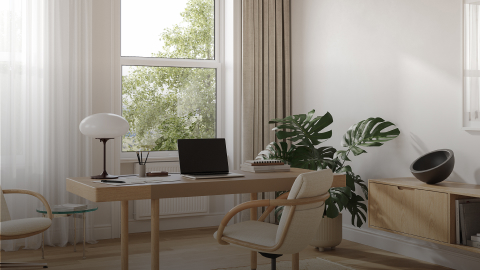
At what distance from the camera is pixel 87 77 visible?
443cm

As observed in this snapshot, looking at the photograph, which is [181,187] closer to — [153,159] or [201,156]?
[201,156]

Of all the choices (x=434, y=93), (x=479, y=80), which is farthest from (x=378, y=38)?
(x=479, y=80)

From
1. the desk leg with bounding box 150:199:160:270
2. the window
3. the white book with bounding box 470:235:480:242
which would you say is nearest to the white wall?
the white book with bounding box 470:235:480:242

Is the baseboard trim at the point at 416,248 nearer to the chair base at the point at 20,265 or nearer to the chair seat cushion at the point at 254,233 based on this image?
the chair seat cushion at the point at 254,233

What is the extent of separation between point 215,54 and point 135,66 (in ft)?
2.96

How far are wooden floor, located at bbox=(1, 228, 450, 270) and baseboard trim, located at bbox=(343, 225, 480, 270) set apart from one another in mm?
63

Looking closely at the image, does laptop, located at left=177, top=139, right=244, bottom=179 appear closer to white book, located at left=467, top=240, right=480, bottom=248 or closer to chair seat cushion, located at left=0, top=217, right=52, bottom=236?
chair seat cushion, located at left=0, top=217, right=52, bottom=236

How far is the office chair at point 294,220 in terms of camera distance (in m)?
2.41

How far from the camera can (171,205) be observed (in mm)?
4965

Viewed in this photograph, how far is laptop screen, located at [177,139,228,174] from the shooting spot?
114 inches

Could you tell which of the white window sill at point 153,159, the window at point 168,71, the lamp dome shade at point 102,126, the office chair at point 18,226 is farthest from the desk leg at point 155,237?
the window at point 168,71

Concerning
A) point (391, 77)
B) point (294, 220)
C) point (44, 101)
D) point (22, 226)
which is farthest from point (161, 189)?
point (391, 77)

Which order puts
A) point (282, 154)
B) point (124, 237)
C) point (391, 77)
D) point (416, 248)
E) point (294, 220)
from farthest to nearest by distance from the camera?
point (282, 154), point (391, 77), point (416, 248), point (124, 237), point (294, 220)

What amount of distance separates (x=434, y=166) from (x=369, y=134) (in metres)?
→ 0.58
